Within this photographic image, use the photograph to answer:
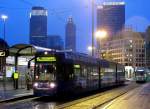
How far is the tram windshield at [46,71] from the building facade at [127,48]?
119 metres

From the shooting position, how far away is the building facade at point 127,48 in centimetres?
15850

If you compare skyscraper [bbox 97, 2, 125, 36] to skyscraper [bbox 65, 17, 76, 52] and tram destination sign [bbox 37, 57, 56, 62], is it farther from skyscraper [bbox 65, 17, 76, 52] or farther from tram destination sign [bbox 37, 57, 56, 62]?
tram destination sign [bbox 37, 57, 56, 62]

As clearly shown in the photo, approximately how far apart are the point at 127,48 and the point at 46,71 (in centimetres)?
12980

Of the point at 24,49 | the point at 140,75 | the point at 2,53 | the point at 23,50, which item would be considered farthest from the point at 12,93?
the point at 140,75

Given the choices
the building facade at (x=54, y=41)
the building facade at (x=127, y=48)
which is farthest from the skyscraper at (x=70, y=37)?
the building facade at (x=127, y=48)

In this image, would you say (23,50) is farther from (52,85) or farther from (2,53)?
(2,53)

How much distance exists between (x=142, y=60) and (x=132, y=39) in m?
20.8

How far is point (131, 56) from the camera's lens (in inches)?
6713

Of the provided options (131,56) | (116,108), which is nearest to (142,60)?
(131,56)

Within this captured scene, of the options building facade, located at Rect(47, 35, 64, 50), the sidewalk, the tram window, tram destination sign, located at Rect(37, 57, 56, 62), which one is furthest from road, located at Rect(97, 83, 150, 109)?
building facade, located at Rect(47, 35, 64, 50)

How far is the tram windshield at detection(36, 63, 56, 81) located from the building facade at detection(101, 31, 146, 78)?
390 ft

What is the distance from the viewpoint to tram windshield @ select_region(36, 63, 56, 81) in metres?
32.8

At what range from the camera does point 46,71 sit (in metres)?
33.1

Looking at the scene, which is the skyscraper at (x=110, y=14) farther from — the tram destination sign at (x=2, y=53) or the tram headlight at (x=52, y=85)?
the tram destination sign at (x=2, y=53)
